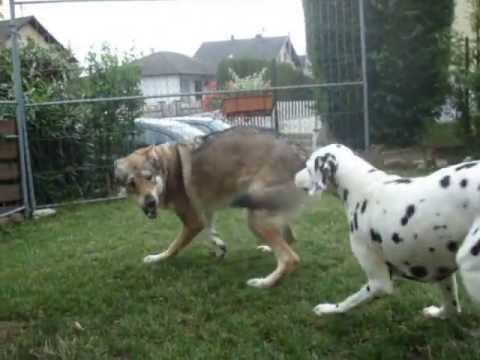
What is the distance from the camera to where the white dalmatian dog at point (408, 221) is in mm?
2963

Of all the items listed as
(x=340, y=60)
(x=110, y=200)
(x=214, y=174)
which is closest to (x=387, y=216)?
(x=214, y=174)

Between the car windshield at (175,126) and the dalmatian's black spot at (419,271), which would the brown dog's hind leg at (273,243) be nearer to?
the dalmatian's black spot at (419,271)

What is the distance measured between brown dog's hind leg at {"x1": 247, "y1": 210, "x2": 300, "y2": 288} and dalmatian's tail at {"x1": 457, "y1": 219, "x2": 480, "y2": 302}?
211 cm

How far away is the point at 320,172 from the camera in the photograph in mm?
3844

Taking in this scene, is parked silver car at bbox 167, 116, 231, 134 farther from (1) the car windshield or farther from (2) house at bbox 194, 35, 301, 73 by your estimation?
(2) house at bbox 194, 35, 301, 73

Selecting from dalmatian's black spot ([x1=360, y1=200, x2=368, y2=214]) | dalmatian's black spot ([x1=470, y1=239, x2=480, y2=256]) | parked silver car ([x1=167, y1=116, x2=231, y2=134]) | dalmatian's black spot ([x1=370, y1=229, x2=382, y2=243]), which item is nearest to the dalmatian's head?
dalmatian's black spot ([x1=360, y1=200, x2=368, y2=214])

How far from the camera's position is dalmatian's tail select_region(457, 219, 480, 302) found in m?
2.85

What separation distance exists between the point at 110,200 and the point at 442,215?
6.91 m

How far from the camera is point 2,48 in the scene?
10.1 metres

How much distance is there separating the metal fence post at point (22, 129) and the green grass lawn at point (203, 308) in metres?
1.76

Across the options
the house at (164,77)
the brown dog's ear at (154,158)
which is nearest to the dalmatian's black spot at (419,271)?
the brown dog's ear at (154,158)

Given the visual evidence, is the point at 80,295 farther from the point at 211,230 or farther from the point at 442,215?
the point at 442,215

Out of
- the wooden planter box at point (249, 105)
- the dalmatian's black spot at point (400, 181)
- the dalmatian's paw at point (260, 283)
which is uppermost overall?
the wooden planter box at point (249, 105)

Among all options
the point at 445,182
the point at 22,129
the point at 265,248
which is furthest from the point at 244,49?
the point at 445,182
